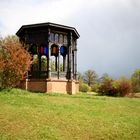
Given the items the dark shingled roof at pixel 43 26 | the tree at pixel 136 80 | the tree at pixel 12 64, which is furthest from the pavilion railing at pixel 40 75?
the tree at pixel 136 80

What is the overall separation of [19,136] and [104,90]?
29.9 m

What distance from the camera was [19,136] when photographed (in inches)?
550

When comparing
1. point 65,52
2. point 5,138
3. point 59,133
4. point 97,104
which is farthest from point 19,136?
point 65,52

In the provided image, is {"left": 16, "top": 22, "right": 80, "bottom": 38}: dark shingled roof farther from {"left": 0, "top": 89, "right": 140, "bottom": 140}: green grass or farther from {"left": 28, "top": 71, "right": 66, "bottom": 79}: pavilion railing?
{"left": 0, "top": 89, "right": 140, "bottom": 140}: green grass

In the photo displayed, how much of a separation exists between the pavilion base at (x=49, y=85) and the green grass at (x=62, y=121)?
8300 mm

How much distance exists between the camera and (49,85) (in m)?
29.9

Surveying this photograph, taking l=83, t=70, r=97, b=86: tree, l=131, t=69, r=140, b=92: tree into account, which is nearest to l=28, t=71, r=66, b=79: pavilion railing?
l=131, t=69, r=140, b=92: tree

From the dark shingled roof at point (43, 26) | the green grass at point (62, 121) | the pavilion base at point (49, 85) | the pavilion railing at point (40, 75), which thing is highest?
the dark shingled roof at point (43, 26)

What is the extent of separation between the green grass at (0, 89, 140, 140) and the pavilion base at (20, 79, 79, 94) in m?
8.30

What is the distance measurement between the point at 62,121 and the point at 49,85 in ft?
44.4

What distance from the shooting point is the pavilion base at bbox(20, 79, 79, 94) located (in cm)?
2994

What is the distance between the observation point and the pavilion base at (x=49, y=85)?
98.2 ft

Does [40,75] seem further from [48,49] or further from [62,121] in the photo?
[62,121]

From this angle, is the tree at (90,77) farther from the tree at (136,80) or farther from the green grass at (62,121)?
the green grass at (62,121)
